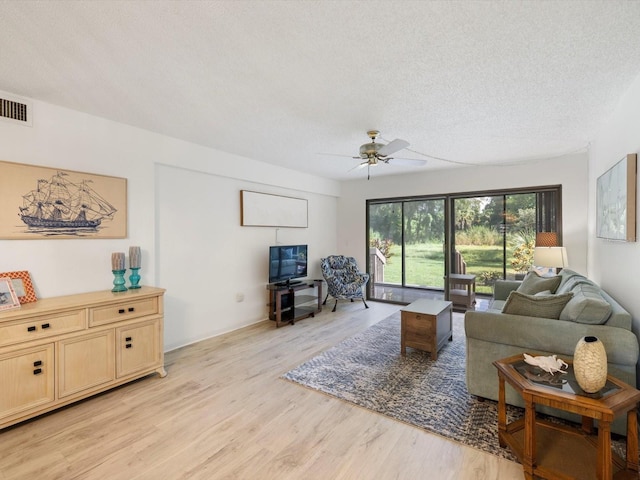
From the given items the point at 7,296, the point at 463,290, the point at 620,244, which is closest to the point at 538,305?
the point at 620,244

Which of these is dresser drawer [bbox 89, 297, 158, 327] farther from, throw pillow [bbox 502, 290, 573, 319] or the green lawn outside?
the green lawn outside

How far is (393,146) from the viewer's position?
305 centimetres

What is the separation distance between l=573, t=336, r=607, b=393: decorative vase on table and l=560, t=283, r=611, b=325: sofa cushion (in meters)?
0.62

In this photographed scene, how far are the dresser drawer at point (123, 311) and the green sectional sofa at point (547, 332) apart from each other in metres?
2.89

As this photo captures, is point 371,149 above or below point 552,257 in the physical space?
above

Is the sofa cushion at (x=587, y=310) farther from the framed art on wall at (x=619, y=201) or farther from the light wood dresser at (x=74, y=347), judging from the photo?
the light wood dresser at (x=74, y=347)

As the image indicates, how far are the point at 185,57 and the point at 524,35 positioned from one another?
2.08 meters

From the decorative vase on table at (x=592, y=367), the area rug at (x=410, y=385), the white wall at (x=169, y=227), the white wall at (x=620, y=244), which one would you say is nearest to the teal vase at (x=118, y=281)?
the white wall at (x=169, y=227)

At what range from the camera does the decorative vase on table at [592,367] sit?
1592 millimetres

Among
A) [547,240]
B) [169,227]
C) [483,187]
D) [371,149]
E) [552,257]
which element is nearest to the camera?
[371,149]

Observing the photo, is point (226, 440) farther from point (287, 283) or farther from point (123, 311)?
point (287, 283)

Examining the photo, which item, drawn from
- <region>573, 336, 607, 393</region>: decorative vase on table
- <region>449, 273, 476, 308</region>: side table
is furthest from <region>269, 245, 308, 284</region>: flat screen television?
<region>573, 336, 607, 393</region>: decorative vase on table

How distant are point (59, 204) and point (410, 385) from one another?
11.8 feet

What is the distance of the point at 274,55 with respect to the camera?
1.99m
